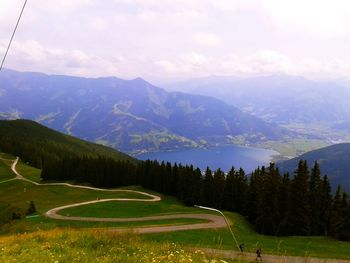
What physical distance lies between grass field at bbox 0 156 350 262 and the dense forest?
4.21m

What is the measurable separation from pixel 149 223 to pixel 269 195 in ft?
78.1

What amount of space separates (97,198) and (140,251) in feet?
244

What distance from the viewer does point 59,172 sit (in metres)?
125

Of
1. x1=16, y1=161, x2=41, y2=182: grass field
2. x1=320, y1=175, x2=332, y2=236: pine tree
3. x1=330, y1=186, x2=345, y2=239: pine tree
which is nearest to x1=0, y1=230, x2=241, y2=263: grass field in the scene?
x1=330, y1=186, x2=345, y2=239: pine tree

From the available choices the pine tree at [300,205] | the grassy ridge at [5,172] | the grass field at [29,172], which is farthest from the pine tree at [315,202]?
the grassy ridge at [5,172]

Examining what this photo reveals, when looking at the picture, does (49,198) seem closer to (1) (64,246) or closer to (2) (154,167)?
(2) (154,167)

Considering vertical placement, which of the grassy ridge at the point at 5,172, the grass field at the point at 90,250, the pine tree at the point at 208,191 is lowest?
the grassy ridge at the point at 5,172

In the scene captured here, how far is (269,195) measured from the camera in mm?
69062

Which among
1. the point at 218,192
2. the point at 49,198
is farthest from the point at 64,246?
the point at 49,198

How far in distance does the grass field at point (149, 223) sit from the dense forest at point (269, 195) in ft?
13.8

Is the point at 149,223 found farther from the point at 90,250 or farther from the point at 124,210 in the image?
the point at 90,250

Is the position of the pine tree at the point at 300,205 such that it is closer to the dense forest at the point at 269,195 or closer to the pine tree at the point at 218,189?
the dense forest at the point at 269,195

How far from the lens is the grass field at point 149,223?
40.0 metres

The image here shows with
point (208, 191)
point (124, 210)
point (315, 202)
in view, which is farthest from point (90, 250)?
point (208, 191)
